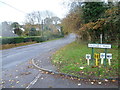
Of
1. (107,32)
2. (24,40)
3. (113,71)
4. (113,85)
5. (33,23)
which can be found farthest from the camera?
(33,23)

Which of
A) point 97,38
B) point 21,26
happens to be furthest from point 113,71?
point 21,26

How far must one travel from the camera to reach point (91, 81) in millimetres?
3580

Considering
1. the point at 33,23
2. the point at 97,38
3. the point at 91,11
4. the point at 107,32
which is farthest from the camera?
the point at 33,23

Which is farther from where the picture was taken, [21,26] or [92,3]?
[21,26]

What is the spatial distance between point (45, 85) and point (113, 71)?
115 inches

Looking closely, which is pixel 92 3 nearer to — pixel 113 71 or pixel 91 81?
pixel 113 71

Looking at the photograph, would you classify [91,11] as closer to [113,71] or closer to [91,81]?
[113,71]

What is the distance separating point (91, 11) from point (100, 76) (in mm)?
10520

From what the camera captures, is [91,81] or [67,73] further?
[67,73]

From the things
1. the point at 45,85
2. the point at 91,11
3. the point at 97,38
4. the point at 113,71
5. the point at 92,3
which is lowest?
the point at 45,85

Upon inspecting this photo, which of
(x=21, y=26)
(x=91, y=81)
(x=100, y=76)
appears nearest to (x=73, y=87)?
(x=91, y=81)

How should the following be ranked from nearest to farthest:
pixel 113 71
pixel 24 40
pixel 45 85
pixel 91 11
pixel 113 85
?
pixel 113 85 → pixel 45 85 → pixel 113 71 → pixel 91 11 → pixel 24 40

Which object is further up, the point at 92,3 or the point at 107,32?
the point at 92,3

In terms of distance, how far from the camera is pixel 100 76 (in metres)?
3.77
